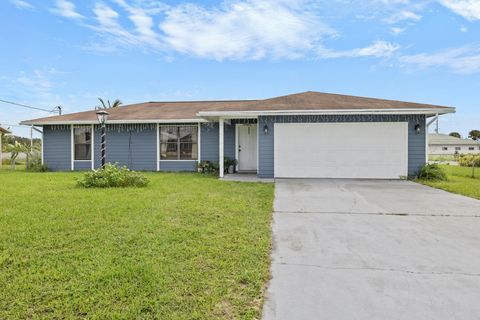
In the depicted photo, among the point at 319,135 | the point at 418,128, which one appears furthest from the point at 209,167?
the point at 418,128

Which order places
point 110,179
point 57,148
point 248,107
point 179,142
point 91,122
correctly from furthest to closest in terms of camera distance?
point 57,148 → point 179,142 → point 91,122 → point 248,107 → point 110,179

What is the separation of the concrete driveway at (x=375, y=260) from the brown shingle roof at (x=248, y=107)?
467 cm

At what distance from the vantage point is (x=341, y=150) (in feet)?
34.6

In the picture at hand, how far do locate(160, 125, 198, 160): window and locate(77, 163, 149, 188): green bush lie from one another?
15.8 ft

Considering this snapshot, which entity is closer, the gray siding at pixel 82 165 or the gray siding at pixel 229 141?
the gray siding at pixel 229 141

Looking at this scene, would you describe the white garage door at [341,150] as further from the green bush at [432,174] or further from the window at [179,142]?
the window at [179,142]

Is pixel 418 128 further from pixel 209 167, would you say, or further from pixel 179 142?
pixel 179 142

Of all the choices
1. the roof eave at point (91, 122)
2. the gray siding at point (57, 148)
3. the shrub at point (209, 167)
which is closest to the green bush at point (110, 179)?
the shrub at point (209, 167)

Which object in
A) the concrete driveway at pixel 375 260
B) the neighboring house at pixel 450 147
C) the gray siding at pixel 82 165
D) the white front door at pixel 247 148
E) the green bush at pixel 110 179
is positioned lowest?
the concrete driveway at pixel 375 260

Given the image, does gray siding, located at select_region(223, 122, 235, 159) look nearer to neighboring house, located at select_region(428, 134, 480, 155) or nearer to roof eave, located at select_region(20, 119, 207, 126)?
roof eave, located at select_region(20, 119, 207, 126)

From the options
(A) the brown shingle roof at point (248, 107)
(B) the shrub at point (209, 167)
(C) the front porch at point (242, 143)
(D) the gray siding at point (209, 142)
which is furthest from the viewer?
(D) the gray siding at point (209, 142)

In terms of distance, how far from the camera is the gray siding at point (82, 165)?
44.3 feet

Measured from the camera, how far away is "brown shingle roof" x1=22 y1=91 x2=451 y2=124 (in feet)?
33.8

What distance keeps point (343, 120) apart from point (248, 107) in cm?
323
